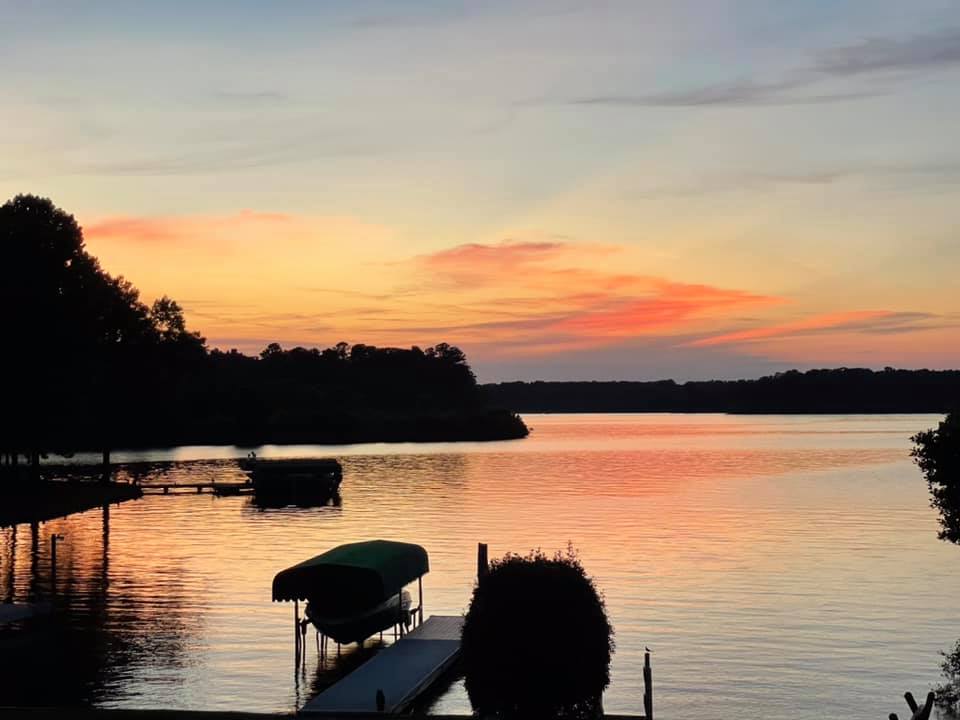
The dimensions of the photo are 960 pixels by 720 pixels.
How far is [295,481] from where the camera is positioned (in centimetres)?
13125

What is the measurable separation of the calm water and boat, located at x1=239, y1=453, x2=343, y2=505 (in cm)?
292

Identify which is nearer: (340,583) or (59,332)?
(340,583)

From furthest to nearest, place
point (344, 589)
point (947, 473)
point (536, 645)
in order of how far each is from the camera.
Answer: point (344, 589) → point (947, 473) → point (536, 645)

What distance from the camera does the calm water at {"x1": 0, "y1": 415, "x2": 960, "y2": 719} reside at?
4378 cm

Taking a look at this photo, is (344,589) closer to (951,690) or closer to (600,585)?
(951,690)

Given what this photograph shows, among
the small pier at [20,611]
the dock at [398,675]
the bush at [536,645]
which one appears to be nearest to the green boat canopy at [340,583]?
the dock at [398,675]

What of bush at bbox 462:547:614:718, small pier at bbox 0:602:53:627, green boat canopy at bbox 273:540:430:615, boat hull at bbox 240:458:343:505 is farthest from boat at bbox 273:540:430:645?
boat hull at bbox 240:458:343:505

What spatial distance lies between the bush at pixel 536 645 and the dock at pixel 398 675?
18.1 ft

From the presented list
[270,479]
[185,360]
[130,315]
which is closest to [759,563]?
[270,479]

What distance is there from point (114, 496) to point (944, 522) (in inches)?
3941

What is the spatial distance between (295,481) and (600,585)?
227 ft

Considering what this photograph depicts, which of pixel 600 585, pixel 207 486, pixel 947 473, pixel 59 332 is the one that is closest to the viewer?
pixel 947 473

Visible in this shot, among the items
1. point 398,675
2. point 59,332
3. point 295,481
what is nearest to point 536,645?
point 398,675

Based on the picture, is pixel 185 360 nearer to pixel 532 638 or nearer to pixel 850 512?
pixel 850 512
